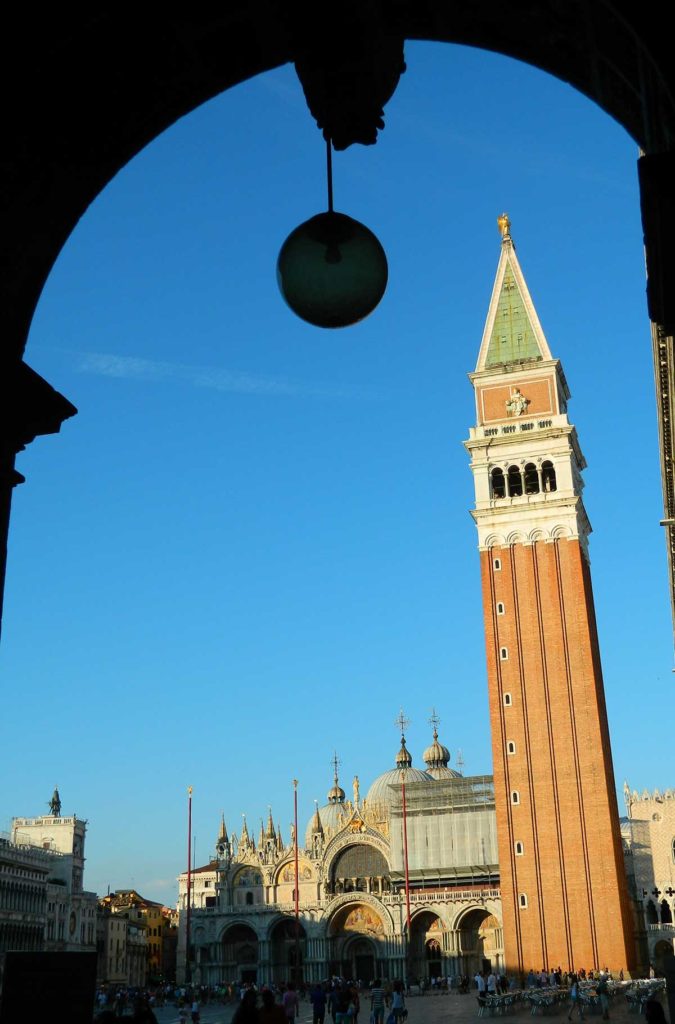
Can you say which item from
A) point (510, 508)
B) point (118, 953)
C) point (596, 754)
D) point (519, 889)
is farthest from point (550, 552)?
point (118, 953)

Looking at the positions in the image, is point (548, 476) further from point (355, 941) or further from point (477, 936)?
point (355, 941)

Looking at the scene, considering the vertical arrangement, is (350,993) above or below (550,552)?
below

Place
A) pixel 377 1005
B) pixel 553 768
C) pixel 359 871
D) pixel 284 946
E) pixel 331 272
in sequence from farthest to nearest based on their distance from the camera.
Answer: pixel 284 946 < pixel 359 871 < pixel 553 768 < pixel 377 1005 < pixel 331 272

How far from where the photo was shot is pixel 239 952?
67.4 metres

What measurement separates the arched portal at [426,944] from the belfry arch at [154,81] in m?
59.9

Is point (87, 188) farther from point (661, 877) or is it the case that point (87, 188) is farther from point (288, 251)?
point (661, 877)

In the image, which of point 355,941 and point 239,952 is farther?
point 239,952

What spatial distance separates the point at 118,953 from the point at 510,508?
48.4m

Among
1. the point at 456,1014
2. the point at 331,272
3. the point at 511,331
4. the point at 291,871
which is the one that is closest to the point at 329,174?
the point at 331,272

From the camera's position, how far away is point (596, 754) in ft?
162

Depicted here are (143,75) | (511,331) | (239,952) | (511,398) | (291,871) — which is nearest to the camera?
(143,75)

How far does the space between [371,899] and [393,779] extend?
556 inches

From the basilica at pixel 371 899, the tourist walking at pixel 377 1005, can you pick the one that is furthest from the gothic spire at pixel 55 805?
the tourist walking at pixel 377 1005

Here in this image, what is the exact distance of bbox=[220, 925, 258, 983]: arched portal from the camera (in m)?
66.5
